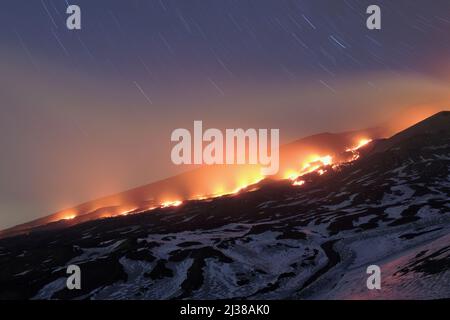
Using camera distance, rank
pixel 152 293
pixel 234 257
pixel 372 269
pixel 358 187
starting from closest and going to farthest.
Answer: pixel 372 269 → pixel 152 293 → pixel 234 257 → pixel 358 187

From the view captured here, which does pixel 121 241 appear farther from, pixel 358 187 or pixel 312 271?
pixel 358 187

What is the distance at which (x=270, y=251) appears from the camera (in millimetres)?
94188

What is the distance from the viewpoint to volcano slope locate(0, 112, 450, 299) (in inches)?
2667

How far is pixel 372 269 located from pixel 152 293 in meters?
30.8

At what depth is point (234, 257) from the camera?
3541 inches

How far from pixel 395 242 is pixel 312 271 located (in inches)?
762

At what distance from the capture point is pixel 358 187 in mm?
158875

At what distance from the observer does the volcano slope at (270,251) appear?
67750mm

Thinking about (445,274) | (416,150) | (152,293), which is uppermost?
(416,150)

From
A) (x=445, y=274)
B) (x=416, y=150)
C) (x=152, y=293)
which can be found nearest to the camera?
(x=445, y=274)

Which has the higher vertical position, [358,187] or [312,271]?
[358,187]

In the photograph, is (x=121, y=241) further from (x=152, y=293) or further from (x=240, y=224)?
(x=152, y=293)
